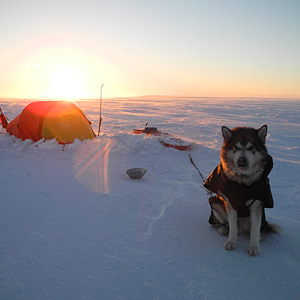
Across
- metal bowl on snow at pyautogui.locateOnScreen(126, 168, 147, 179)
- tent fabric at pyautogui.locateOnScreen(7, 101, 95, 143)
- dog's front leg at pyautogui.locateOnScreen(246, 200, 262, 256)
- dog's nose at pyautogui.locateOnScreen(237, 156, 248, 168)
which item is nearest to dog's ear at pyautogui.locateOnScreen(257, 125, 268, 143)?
dog's nose at pyautogui.locateOnScreen(237, 156, 248, 168)

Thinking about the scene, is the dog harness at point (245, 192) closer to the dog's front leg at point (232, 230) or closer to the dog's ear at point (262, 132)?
the dog's front leg at point (232, 230)

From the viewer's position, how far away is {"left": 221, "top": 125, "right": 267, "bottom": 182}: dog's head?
266 centimetres

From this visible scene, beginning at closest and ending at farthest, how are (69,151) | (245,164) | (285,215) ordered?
(245,164), (285,215), (69,151)

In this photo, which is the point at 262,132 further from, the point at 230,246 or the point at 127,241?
the point at 127,241

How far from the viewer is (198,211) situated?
3.98m

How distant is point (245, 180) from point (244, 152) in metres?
0.33

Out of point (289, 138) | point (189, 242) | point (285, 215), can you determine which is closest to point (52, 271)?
point (189, 242)

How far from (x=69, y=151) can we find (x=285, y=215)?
240 inches

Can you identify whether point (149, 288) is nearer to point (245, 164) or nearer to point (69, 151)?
point (245, 164)

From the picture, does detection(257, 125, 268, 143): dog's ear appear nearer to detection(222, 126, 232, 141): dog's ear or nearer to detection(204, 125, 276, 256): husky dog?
detection(204, 125, 276, 256): husky dog

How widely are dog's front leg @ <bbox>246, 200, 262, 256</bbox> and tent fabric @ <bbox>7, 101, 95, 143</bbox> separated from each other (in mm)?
6669

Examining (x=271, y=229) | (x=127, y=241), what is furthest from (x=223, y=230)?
(x=127, y=241)

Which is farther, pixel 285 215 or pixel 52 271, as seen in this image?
pixel 285 215

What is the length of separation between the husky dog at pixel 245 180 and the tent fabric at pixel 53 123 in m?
6.35
